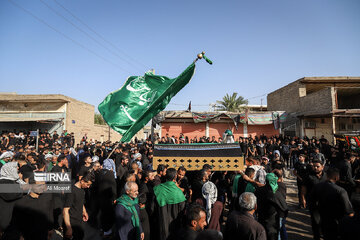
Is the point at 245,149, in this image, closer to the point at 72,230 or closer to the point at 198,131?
the point at 198,131

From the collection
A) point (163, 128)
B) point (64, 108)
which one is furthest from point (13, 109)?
point (163, 128)

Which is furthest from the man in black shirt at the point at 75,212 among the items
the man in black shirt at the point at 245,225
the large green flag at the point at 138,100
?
the man in black shirt at the point at 245,225

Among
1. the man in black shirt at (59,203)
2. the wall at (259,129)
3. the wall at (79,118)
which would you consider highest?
the wall at (79,118)

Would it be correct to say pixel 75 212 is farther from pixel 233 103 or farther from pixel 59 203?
pixel 233 103

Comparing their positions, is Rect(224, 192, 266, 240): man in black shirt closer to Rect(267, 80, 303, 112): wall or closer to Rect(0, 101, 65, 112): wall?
Rect(267, 80, 303, 112): wall

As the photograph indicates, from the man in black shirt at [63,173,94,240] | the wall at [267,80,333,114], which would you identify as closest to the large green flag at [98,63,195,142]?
the man in black shirt at [63,173,94,240]

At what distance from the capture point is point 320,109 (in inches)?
650

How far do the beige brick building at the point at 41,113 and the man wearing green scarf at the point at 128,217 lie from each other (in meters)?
19.7

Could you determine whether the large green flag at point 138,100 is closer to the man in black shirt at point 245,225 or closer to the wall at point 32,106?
the man in black shirt at point 245,225

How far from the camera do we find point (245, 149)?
1173cm

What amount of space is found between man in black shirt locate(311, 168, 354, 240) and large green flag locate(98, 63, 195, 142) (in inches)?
148

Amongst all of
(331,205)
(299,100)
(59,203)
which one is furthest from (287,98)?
(59,203)

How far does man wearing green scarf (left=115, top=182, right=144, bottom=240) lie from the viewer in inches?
128

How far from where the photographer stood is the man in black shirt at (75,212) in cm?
364
